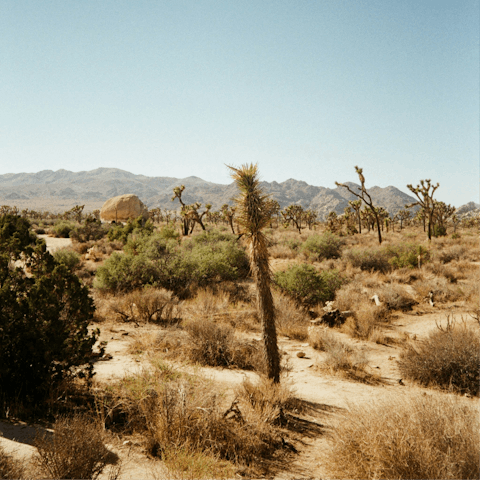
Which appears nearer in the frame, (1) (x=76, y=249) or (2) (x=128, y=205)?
(1) (x=76, y=249)

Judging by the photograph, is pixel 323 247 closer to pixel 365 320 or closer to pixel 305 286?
pixel 305 286

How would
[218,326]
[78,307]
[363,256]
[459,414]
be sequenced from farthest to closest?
1. [363,256]
2. [218,326]
3. [78,307]
4. [459,414]

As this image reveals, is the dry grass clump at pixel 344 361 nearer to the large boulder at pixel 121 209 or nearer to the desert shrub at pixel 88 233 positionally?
the desert shrub at pixel 88 233

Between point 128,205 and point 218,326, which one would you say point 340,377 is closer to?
point 218,326

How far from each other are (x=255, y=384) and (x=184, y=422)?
2289 mm

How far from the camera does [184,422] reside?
4.49 m

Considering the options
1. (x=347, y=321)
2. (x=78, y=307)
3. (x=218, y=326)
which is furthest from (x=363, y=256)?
(x=78, y=307)

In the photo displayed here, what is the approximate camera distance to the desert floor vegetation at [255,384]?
11.9 feet

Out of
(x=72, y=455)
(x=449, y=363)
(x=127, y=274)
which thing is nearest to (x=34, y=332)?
(x=72, y=455)

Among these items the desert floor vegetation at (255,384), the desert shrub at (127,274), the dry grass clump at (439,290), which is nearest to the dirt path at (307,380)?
the desert floor vegetation at (255,384)

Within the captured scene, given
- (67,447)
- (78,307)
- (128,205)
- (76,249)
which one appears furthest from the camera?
(128,205)

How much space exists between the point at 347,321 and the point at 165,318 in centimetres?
620

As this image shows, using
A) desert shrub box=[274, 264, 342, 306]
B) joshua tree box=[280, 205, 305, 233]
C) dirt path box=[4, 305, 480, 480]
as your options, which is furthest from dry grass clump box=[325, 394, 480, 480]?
joshua tree box=[280, 205, 305, 233]

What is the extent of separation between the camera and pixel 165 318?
36.1ft
